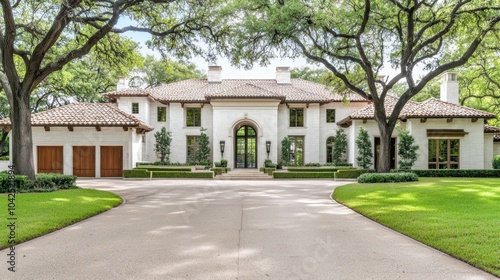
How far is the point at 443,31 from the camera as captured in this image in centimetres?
1598

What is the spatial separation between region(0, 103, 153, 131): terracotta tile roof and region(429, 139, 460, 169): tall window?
20.9 m

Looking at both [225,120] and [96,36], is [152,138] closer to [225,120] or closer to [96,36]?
[225,120]

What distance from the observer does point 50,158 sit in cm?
2259

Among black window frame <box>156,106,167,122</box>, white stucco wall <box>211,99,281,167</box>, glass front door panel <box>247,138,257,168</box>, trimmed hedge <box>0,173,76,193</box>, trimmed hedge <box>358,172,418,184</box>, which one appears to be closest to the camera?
trimmed hedge <box>0,173,76,193</box>

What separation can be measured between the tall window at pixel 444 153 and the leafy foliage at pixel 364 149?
4.21 m

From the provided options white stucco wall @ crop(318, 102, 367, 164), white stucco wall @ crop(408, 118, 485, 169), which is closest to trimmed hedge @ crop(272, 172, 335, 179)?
white stucco wall @ crop(408, 118, 485, 169)

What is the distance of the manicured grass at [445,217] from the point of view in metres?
5.03

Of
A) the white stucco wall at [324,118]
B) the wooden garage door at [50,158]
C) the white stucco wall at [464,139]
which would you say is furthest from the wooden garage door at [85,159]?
the white stucco wall at [464,139]

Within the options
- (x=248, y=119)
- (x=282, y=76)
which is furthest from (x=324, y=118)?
Result: (x=248, y=119)

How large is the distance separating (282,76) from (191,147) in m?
11.9

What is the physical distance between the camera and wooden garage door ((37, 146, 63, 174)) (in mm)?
22578

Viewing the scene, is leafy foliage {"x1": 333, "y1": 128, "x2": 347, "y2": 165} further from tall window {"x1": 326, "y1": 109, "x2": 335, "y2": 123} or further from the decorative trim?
the decorative trim

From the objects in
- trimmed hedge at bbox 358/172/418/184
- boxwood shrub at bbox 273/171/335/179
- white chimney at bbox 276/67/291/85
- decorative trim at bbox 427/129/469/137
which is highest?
white chimney at bbox 276/67/291/85

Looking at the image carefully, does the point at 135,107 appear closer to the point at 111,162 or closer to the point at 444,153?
the point at 111,162
